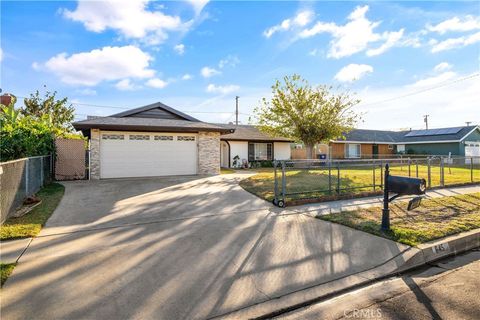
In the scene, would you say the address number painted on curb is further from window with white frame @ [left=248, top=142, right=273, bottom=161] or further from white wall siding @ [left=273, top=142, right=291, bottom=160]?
white wall siding @ [left=273, top=142, right=291, bottom=160]

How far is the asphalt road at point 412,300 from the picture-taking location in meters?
2.88

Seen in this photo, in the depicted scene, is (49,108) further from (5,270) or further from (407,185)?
(407,185)

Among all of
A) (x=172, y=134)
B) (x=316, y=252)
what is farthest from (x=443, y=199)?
(x=172, y=134)

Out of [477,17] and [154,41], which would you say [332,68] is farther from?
[154,41]

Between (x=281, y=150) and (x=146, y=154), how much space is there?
13961mm

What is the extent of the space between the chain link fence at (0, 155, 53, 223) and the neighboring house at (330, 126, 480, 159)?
25607mm

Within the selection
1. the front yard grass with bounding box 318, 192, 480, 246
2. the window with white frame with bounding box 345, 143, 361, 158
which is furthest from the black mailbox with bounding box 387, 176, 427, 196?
the window with white frame with bounding box 345, 143, 361, 158

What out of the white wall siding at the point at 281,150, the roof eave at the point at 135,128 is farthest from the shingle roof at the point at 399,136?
the roof eave at the point at 135,128

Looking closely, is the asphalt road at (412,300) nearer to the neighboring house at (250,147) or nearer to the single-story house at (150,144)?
the single-story house at (150,144)

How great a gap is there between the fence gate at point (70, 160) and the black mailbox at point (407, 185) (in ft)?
44.3

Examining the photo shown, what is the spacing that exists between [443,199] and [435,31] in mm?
7840

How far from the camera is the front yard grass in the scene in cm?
521

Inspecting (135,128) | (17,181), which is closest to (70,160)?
(135,128)

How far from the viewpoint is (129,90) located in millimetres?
25312
